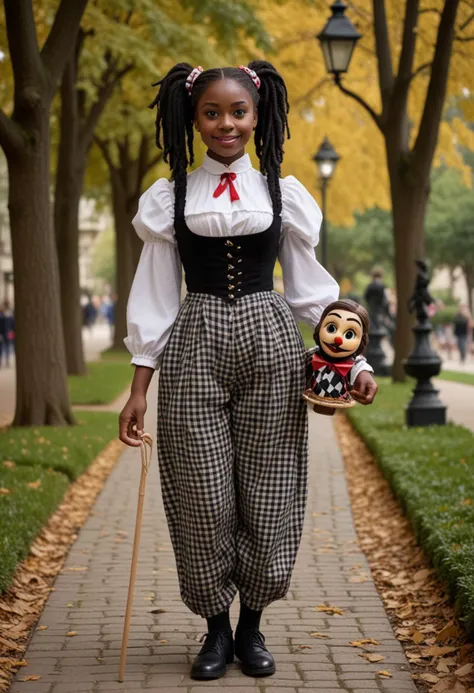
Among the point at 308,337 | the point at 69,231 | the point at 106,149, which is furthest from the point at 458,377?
the point at 308,337

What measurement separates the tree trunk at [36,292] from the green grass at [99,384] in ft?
13.0

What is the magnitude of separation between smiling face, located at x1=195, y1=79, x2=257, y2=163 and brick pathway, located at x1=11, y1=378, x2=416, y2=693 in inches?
78.3

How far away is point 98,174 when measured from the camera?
30266 millimetres

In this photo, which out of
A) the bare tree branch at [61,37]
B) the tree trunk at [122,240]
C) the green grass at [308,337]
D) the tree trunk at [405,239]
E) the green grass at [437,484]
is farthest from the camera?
the green grass at [308,337]

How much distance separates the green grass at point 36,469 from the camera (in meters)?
6.50

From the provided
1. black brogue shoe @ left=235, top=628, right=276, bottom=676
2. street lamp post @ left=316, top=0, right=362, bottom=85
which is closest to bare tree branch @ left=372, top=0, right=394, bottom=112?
street lamp post @ left=316, top=0, right=362, bottom=85

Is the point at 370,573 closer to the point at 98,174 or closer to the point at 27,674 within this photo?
the point at 27,674

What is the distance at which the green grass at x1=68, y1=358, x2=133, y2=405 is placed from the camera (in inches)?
648

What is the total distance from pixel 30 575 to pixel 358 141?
20317mm

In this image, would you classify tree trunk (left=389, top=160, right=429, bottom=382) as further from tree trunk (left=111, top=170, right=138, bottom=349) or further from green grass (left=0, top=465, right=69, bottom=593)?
tree trunk (left=111, top=170, right=138, bottom=349)

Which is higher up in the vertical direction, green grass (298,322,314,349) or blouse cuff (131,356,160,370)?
blouse cuff (131,356,160,370)

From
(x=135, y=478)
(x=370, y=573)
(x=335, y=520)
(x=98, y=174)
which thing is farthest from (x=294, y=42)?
(x=370, y=573)

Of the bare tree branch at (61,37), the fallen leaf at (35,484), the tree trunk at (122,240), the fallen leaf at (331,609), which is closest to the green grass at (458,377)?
the tree trunk at (122,240)

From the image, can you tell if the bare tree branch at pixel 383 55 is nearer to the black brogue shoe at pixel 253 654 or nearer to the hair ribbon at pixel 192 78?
the hair ribbon at pixel 192 78
